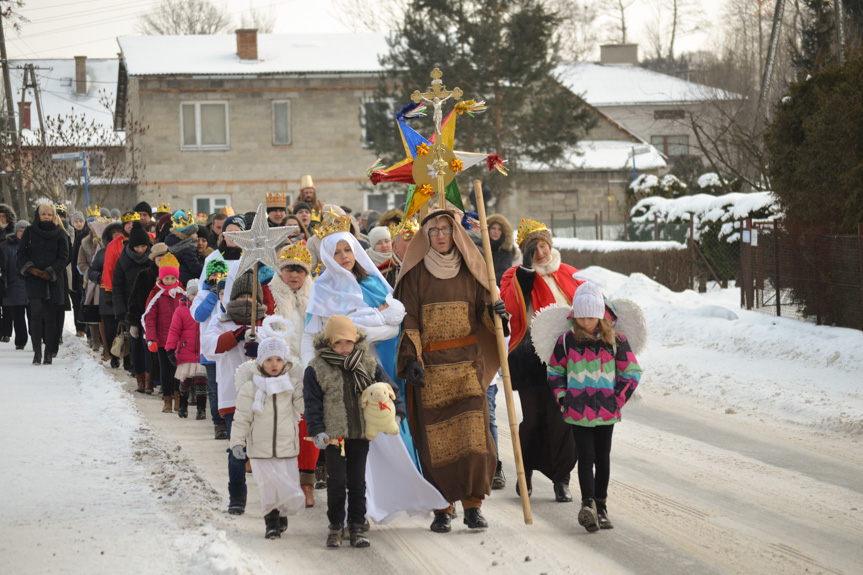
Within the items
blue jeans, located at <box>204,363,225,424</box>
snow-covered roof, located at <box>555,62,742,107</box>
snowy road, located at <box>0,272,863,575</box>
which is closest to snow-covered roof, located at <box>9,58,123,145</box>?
snow-covered roof, located at <box>555,62,742,107</box>

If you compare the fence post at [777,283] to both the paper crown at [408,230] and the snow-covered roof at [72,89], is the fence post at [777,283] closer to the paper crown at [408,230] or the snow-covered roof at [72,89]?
the paper crown at [408,230]

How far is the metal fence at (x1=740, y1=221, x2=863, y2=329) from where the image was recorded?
14219 mm

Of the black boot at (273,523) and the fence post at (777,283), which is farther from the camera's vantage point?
the fence post at (777,283)

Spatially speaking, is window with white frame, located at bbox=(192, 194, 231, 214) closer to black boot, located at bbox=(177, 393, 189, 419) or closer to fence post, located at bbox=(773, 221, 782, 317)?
fence post, located at bbox=(773, 221, 782, 317)

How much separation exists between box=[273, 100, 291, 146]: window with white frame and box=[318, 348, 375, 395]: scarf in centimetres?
3759

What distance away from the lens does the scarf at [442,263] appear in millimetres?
7227

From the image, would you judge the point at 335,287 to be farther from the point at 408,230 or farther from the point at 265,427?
the point at 408,230

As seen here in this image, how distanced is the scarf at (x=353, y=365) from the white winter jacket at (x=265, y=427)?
18.4 inches

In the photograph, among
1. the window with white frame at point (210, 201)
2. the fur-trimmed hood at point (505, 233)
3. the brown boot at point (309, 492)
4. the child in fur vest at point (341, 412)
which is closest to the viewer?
the child in fur vest at point (341, 412)

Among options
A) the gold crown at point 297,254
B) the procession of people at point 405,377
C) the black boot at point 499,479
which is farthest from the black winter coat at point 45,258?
the black boot at point 499,479

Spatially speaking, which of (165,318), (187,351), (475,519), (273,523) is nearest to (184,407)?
(187,351)

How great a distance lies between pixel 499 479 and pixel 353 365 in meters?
2.13

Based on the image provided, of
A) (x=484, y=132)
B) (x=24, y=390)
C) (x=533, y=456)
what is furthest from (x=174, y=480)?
(x=484, y=132)

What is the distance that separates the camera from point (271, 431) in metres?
6.93
